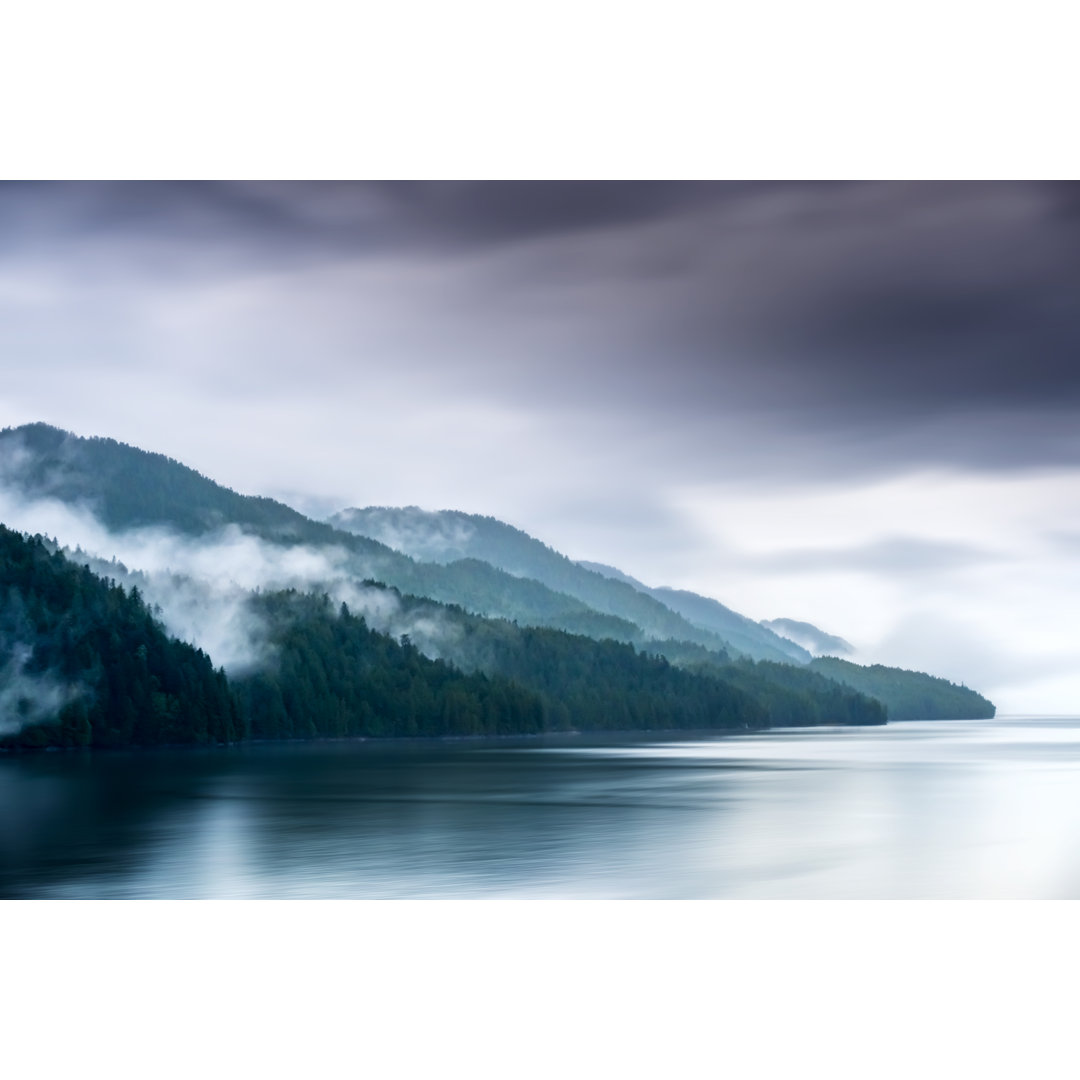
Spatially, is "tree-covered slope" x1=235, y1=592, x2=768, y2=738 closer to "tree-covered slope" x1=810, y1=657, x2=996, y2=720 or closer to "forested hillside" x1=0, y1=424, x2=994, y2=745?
"forested hillside" x1=0, y1=424, x2=994, y2=745

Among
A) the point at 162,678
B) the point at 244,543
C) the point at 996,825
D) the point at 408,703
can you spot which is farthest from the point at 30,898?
the point at 244,543

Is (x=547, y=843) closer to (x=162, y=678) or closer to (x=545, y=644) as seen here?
(x=162, y=678)

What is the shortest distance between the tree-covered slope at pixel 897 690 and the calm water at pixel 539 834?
153 meters

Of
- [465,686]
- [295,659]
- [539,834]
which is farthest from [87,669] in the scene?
[539,834]

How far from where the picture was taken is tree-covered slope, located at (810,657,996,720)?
189875 millimetres

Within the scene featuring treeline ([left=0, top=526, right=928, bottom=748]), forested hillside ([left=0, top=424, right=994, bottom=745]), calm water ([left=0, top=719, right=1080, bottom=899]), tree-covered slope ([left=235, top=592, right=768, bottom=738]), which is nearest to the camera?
calm water ([left=0, top=719, right=1080, bottom=899])

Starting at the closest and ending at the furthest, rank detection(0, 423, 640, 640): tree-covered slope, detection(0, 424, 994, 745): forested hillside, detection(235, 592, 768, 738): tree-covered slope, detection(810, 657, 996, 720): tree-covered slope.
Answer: detection(0, 424, 994, 745): forested hillside < detection(235, 592, 768, 738): tree-covered slope < detection(0, 423, 640, 640): tree-covered slope < detection(810, 657, 996, 720): tree-covered slope

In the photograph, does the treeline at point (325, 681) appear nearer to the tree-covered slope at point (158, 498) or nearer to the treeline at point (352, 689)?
the treeline at point (352, 689)

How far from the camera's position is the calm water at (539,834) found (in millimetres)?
14609

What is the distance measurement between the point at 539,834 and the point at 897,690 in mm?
181458

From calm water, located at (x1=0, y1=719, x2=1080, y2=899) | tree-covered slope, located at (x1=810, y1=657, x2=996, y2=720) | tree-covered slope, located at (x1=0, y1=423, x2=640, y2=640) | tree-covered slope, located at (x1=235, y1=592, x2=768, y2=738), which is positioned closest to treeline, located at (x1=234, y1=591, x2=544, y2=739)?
tree-covered slope, located at (x1=235, y1=592, x2=768, y2=738)

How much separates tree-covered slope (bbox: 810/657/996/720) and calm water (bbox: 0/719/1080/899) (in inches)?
6021
